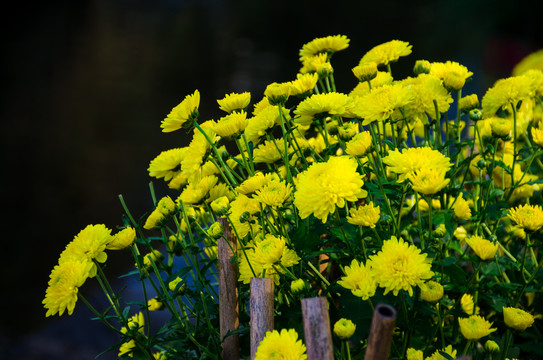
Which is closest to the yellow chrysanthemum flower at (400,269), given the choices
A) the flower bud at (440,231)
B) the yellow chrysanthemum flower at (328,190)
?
the yellow chrysanthemum flower at (328,190)

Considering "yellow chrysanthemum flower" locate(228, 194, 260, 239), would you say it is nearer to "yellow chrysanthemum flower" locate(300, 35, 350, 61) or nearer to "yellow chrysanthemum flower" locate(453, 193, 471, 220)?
"yellow chrysanthemum flower" locate(453, 193, 471, 220)

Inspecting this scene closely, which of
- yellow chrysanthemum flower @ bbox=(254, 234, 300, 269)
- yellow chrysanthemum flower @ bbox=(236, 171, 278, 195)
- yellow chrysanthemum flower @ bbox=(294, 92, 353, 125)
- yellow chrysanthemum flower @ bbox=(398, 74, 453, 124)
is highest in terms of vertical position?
yellow chrysanthemum flower @ bbox=(294, 92, 353, 125)

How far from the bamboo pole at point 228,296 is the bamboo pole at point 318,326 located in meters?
0.33

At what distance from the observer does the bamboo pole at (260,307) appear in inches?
35.0

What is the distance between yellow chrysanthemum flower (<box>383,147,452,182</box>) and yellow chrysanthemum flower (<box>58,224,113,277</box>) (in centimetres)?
56

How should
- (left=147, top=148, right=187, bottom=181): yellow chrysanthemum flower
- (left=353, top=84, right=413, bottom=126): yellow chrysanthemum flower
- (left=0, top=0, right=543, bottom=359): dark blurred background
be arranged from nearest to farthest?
1. (left=353, top=84, right=413, bottom=126): yellow chrysanthemum flower
2. (left=147, top=148, right=187, bottom=181): yellow chrysanthemum flower
3. (left=0, top=0, right=543, bottom=359): dark blurred background

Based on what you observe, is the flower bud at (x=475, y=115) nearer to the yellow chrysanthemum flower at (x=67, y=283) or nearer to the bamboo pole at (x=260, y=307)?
the bamboo pole at (x=260, y=307)

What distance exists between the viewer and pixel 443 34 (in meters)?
9.81

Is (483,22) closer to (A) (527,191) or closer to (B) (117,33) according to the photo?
(B) (117,33)

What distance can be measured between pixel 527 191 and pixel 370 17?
11377mm

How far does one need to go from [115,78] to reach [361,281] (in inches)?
276

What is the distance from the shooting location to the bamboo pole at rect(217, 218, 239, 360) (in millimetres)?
1054

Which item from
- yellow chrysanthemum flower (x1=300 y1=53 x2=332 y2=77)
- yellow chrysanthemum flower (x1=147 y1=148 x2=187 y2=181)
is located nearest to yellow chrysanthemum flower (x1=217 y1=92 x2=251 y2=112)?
yellow chrysanthemum flower (x1=147 y1=148 x2=187 y2=181)

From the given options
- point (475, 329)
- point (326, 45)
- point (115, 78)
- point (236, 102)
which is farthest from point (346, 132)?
point (115, 78)
